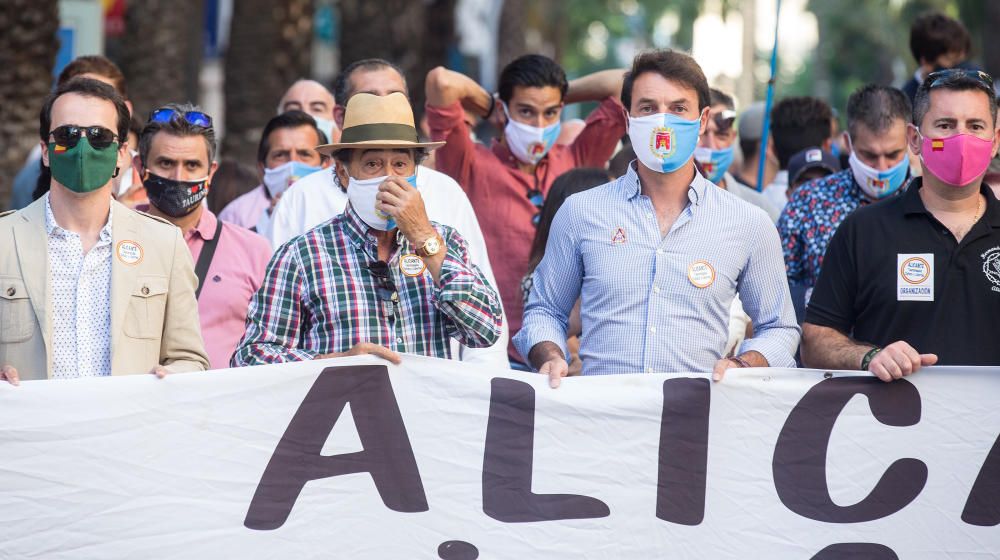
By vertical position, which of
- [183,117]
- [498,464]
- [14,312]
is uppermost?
[183,117]

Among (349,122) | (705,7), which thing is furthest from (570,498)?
(705,7)

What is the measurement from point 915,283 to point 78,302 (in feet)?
9.51

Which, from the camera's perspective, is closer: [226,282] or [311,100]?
[226,282]

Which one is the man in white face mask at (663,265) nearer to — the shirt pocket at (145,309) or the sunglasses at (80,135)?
the shirt pocket at (145,309)

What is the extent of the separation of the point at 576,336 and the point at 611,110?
1635 millimetres

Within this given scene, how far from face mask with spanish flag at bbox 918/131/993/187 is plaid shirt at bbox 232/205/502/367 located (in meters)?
1.65

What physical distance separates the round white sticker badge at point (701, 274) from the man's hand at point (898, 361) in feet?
2.05

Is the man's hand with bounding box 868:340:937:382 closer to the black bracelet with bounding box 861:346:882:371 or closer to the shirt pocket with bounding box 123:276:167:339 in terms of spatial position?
the black bracelet with bounding box 861:346:882:371

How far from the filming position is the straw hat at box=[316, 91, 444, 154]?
4938mm

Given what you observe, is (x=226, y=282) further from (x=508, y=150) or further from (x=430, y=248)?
(x=508, y=150)

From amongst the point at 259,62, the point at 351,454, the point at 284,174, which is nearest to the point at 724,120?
the point at 284,174

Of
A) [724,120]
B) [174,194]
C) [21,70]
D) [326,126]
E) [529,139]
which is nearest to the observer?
[174,194]

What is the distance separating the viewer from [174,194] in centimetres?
583

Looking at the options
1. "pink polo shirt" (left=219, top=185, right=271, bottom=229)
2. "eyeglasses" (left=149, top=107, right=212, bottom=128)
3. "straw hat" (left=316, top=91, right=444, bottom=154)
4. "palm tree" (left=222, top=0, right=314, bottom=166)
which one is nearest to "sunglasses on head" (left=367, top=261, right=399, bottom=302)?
"straw hat" (left=316, top=91, right=444, bottom=154)
